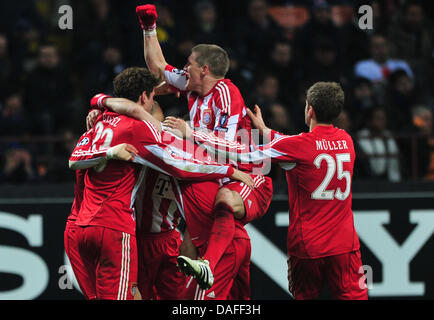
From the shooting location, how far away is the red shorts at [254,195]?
6.59 meters

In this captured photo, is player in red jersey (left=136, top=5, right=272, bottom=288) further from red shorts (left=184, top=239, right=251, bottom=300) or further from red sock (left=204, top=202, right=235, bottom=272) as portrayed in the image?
red shorts (left=184, top=239, right=251, bottom=300)

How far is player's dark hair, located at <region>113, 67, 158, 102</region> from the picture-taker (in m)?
6.42

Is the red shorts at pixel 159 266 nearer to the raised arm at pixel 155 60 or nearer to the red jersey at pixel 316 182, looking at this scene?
the red jersey at pixel 316 182

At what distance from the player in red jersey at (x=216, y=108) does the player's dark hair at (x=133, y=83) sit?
61 cm

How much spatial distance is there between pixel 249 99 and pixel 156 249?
3765 mm

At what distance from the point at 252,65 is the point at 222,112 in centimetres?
497

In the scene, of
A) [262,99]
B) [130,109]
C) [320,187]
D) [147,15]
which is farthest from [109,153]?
[262,99]

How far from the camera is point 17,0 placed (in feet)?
43.8

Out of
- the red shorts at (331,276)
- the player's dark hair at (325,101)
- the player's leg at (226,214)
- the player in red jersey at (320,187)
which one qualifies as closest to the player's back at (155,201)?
the player's leg at (226,214)

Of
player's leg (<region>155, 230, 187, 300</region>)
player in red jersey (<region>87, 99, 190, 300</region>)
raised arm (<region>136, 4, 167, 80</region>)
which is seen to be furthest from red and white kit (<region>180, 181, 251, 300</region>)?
raised arm (<region>136, 4, 167, 80</region>)

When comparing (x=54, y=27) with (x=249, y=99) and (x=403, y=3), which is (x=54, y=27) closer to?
(x=249, y=99)

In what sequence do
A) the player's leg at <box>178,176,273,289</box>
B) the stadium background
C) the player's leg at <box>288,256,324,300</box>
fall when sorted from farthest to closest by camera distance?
the stadium background, the player's leg at <box>288,256,324,300</box>, the player's leg at <box>178,176,273,289</box>

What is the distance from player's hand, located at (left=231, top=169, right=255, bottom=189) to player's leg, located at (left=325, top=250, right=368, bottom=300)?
0.89m
